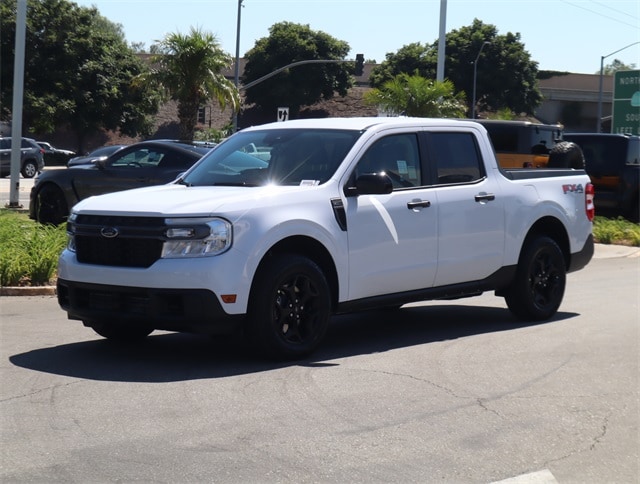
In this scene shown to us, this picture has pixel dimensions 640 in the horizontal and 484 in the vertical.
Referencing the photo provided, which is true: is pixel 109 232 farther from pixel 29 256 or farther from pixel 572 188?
pixel 572 188

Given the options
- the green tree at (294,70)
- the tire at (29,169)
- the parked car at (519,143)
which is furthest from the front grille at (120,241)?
the green tree at (294,70)

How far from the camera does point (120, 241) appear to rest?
765 cm

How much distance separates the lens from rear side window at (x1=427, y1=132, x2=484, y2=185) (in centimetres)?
934

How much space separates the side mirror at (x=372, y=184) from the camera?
8.24 meters

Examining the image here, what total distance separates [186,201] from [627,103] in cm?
2760

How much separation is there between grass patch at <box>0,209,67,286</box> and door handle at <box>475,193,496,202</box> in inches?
200

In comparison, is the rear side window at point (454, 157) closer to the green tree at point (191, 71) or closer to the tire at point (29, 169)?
the green tree at point (191, 71)

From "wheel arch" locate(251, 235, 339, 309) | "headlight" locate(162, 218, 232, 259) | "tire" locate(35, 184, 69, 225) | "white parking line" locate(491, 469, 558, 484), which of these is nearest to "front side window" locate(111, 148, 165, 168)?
"tire" locate(35, 184, 69, 225)

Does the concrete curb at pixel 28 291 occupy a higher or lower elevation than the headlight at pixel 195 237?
lower

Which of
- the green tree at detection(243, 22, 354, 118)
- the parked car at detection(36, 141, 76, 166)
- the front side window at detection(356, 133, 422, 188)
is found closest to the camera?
the front side window at detection(356, 133, 422, 188)

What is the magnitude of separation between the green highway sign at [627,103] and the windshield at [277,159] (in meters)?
25.5

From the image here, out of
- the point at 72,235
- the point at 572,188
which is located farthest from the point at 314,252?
the point at 572,188

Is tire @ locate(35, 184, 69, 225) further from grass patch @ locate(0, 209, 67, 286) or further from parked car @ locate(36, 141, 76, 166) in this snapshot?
parked car @ locate(36, 141, 76, 166)

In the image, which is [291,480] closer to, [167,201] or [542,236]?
[167,201]
